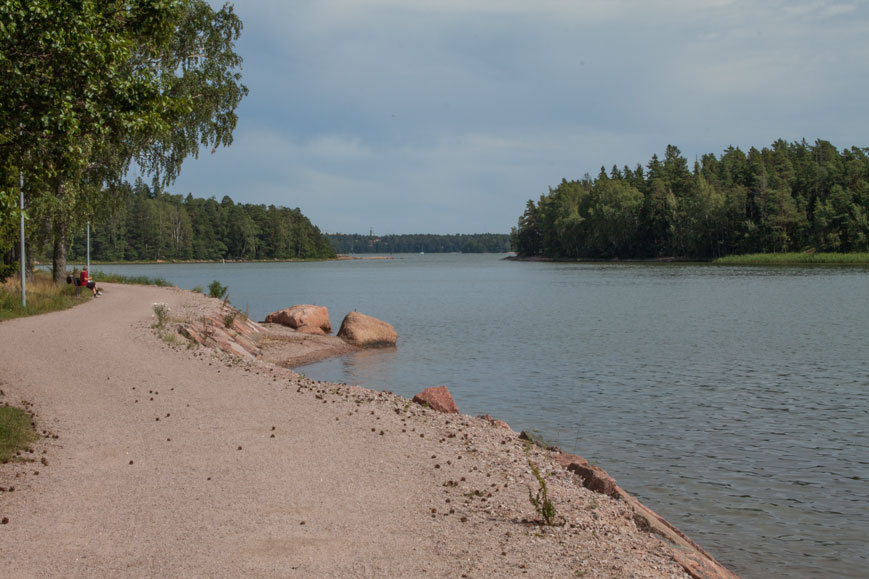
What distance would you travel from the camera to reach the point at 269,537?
21.7ft

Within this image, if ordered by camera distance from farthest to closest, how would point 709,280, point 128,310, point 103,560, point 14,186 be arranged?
point 709,280 → point 128,310 → point 14,186 → point 103,560

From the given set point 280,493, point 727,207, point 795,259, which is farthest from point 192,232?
point 280,493

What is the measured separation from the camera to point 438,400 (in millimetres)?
13414

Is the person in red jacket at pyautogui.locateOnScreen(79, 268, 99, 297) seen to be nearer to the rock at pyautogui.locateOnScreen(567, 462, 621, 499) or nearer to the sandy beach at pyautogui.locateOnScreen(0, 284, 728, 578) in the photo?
the sandy beach at pyautogui.locateOnScreen(0, 284, 728, 578)

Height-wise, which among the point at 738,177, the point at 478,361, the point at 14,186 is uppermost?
the point at 738,177

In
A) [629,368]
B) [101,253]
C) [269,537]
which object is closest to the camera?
[269,537]

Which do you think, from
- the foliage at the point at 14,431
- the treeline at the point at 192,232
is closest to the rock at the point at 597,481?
the foliage at the point at 14,431

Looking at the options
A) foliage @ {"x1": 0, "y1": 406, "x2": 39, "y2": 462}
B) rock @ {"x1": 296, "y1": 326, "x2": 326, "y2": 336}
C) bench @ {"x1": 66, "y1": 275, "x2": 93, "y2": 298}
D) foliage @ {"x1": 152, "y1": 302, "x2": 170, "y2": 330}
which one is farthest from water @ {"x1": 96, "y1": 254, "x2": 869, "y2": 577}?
bench @ {"x1": 66, "y1": 275, "x2": 93, "y2": 298}

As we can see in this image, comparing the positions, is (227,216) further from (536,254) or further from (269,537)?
(269,537)

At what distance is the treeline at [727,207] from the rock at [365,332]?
88.8 metres

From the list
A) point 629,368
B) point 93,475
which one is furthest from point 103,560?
point 629,368

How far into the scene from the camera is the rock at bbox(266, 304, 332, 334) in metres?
30.0

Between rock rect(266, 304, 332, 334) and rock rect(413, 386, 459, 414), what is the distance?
16.9m

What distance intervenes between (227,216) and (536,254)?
79.4 meters
